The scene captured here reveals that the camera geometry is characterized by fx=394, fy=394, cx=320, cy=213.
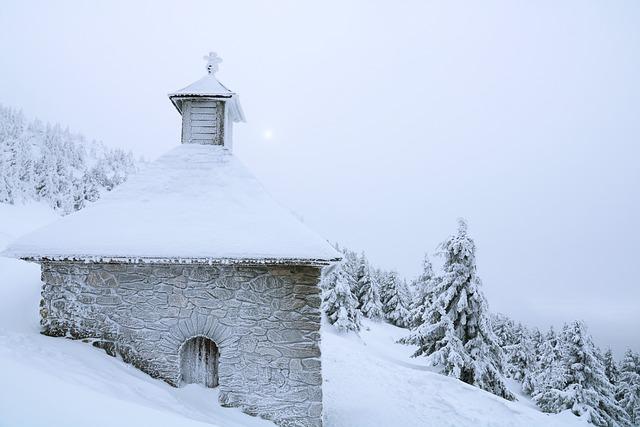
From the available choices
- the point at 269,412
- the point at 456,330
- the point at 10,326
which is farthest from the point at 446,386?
the point at 10,326

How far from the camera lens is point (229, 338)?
7.35 m

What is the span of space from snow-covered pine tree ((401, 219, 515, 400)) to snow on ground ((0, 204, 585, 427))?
330 cm

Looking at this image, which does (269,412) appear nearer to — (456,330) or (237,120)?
(237,120)

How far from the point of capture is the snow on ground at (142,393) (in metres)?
3.56

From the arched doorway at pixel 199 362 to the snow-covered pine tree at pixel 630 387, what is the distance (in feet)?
100

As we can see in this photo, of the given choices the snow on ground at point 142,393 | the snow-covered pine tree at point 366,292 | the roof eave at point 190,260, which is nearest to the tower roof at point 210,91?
the roof eave at point 190,260

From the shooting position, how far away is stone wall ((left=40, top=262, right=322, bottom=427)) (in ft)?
23.9

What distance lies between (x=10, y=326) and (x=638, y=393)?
39.5m

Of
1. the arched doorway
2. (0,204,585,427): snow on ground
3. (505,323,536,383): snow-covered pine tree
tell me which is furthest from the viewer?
(505,323,536,383): snow-covered pine tree

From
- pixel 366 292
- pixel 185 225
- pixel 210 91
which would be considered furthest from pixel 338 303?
pixel 185 225

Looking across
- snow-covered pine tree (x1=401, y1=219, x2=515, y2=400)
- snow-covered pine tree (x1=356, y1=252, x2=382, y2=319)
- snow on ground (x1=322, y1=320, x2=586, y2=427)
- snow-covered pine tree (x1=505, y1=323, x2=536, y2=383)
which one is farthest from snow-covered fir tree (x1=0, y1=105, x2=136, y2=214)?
snow-covered pine tree (x1=505, y1=323, x2=536, y2=383)

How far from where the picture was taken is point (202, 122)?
988cm

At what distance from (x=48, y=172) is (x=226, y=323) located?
45.7 m

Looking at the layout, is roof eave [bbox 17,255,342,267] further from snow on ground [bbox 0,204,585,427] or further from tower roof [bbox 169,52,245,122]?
tower roof [bbox 169,52,245,122]
